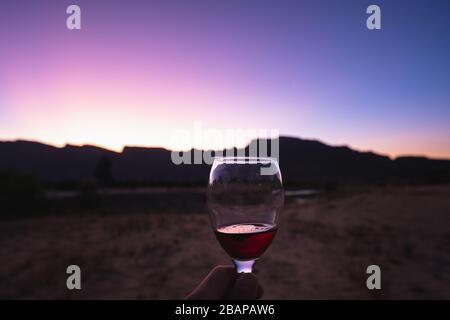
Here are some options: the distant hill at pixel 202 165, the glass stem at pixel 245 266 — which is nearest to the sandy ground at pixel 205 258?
the glass stem at pixel 245 266

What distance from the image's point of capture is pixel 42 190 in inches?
1103

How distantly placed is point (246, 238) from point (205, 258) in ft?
29.8

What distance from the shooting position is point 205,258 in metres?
9.80

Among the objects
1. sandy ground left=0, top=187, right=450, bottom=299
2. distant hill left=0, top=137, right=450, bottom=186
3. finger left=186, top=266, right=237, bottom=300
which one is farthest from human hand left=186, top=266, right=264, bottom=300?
distant hill left=0, top=137, right=450, bottom=186

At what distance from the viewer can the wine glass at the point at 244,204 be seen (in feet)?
3.72

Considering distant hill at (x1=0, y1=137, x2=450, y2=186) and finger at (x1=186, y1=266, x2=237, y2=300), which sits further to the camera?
distant hill at (x1=0, y1=137, x2=450, y2=186)

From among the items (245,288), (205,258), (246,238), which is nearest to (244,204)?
(246,238)

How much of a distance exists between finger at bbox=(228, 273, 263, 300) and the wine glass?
50mm

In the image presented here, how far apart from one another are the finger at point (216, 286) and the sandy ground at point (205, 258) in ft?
20.9

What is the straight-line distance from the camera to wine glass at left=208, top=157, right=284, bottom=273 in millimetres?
1135

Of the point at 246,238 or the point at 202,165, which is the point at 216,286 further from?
the point at 202,165

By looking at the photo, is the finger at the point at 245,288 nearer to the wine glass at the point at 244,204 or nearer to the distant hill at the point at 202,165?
the wine glass at the point at 244,204

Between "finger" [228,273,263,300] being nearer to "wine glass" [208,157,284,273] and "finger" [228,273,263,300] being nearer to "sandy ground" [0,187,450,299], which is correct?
"wine glass" [208,157,284,273]

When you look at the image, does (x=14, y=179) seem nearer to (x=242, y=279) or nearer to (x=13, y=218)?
(x=13, y=218)
